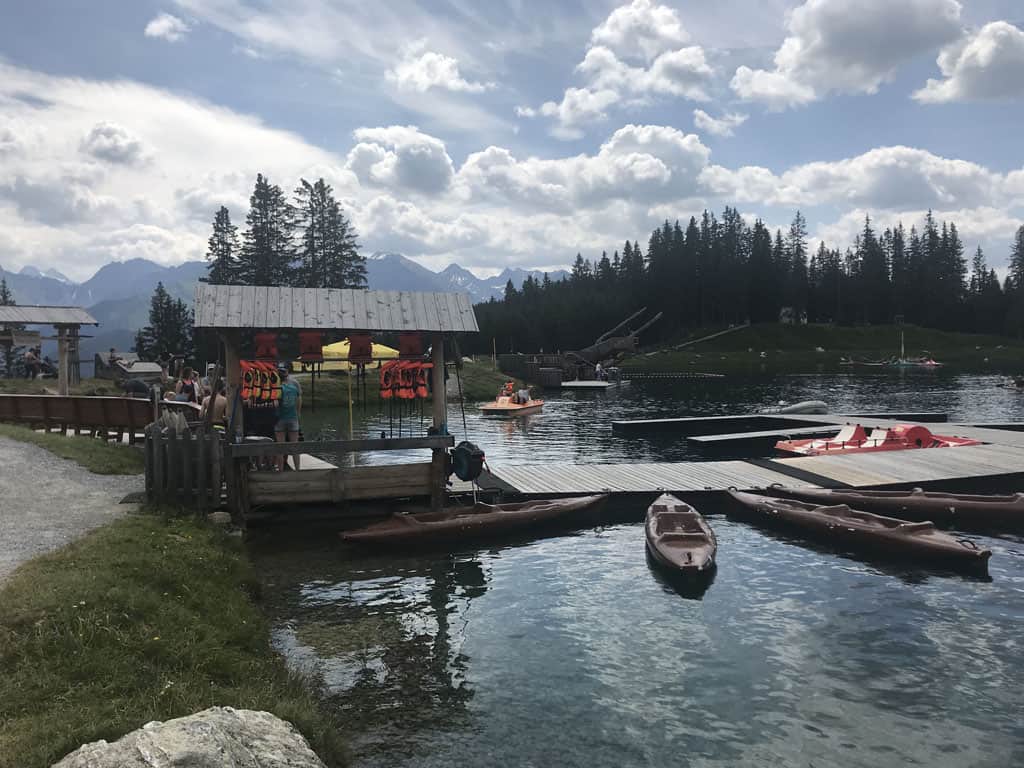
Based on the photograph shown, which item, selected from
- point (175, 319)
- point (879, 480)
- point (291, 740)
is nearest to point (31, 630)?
point (291, 740)

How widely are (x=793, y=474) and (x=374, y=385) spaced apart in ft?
165

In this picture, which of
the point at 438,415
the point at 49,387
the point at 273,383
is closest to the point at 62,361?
the point at 49,387

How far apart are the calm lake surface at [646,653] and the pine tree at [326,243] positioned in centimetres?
7819

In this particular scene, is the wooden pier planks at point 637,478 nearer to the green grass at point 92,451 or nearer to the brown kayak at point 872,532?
the brown kayak at point 872,532

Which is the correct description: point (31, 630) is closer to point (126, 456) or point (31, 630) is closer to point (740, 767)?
point (740, 767)

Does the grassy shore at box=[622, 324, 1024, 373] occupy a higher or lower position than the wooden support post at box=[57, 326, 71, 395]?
higher

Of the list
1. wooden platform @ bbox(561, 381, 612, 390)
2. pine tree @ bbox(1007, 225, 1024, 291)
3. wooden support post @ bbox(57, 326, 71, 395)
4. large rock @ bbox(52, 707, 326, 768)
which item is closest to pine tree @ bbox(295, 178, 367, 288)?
wooden platform @ bbox(561, 381, 612, 390)

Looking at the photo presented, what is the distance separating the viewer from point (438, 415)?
1925cm

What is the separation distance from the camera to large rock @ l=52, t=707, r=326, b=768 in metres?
5.76

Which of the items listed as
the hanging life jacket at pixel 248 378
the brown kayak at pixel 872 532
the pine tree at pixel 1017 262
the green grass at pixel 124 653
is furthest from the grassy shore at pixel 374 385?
the pine tree at pixel 1017 262

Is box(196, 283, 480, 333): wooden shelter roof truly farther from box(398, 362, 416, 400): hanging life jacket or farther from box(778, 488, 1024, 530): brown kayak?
box(778, 488, 1024, 530): brown kayak

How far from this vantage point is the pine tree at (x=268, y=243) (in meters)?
89.1

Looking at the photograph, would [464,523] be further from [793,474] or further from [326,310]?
[793,474]

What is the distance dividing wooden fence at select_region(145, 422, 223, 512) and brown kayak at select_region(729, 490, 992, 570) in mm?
14914
